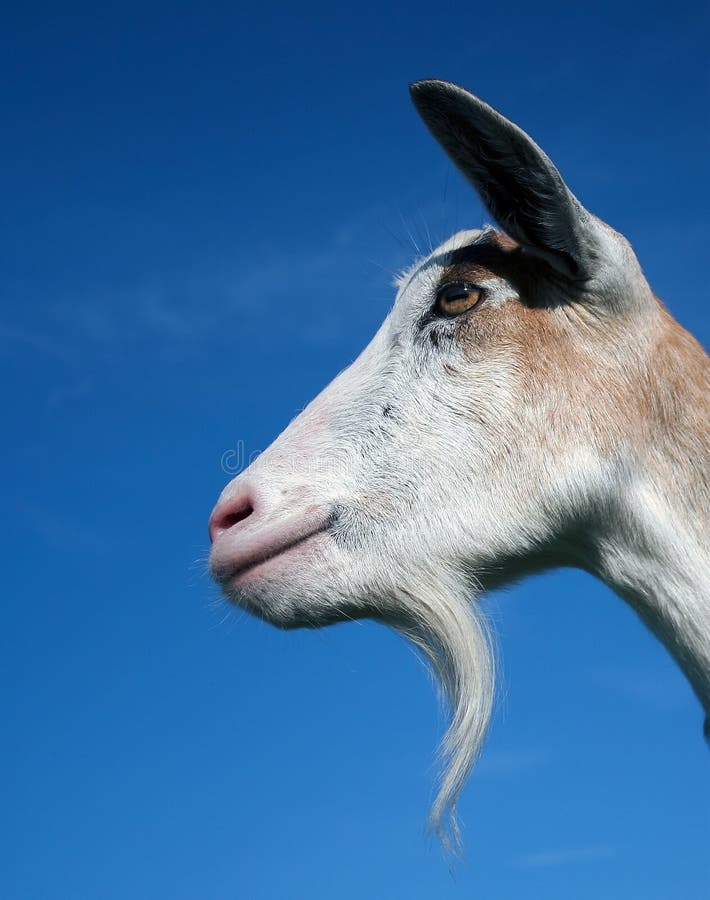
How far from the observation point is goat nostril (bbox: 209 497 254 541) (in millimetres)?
4305

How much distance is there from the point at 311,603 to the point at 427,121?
78.5 inches

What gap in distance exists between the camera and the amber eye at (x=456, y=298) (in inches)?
178

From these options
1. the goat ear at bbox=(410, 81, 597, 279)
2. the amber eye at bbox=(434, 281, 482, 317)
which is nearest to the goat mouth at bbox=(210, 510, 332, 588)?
the amber eye at bbox=(434, 281, 482, 317)

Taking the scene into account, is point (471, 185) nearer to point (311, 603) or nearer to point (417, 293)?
point (417, 293)

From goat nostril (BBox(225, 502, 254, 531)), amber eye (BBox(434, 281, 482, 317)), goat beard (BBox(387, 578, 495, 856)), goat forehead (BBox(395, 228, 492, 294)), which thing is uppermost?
goat forehead (BBox(395, 228, 492, 294))

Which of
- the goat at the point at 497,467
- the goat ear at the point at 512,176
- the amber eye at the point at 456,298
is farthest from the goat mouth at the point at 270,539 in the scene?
the goat ear at the point at 512,176

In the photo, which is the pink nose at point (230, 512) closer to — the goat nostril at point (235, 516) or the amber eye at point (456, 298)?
the goat nostril at point (235, 516)

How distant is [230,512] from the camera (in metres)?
4.34

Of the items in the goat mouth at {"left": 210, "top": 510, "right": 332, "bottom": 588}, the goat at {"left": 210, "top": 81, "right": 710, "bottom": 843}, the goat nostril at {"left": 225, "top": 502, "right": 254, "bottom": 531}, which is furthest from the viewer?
the goat nostril at {"left": 225, "top": 502, "right": 254, "bottom": 531}

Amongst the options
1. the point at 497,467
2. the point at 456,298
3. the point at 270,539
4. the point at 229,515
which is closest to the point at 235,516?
the point at 229,515

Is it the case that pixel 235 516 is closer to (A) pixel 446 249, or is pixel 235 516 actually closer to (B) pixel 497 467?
(B) pixel 497 467

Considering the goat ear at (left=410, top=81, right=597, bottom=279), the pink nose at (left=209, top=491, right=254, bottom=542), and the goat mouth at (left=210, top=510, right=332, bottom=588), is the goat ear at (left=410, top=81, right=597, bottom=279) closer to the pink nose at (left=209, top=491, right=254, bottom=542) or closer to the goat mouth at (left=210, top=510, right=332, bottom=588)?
the goat mouth at (left=210, top=510, right=332, bottom=588)

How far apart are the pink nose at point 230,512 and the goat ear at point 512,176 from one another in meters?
1.55

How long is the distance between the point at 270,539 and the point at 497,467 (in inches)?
36.6
